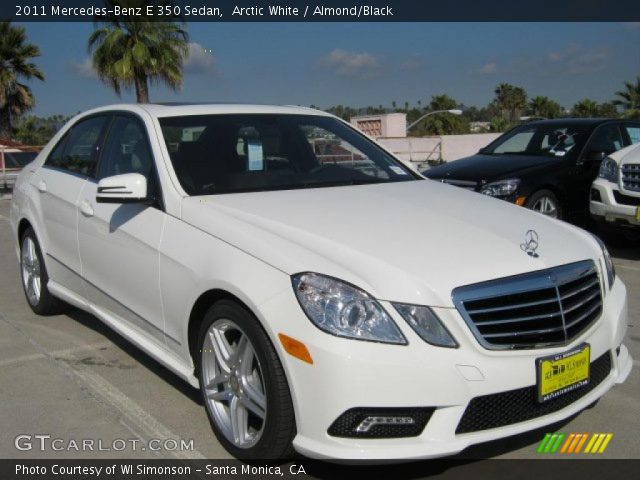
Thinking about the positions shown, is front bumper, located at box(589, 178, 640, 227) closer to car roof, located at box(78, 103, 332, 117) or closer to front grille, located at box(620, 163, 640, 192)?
front grille, located at box(620, 163, 640, 192)

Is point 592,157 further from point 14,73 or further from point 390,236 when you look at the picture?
point 14,73

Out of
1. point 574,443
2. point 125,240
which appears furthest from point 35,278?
point 574,443

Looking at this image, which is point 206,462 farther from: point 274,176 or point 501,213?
point 501,213

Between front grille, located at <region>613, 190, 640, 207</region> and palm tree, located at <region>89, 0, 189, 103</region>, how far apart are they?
22195mm

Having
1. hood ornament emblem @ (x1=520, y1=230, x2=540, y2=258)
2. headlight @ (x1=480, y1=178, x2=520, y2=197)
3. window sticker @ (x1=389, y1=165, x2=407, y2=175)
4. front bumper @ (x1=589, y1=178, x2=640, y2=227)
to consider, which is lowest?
front bumper @ (x1=589, y1=178, x2=640, y2=227)

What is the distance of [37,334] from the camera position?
5.24 meters

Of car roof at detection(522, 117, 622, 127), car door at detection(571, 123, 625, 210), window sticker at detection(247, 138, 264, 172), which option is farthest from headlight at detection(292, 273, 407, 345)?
car roof at detection(522, 117, 622, 127)

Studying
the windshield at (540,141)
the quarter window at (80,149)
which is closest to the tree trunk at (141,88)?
the windshield at (540,141)

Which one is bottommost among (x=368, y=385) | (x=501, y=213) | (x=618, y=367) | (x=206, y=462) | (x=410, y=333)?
(x=206, y=462)

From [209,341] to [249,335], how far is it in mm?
399

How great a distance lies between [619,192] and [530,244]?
491 cm

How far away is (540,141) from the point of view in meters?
9.11

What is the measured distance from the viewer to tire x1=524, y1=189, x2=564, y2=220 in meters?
8.20

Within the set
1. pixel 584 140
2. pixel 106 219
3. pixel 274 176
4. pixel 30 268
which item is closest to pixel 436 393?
pixel 274 176
